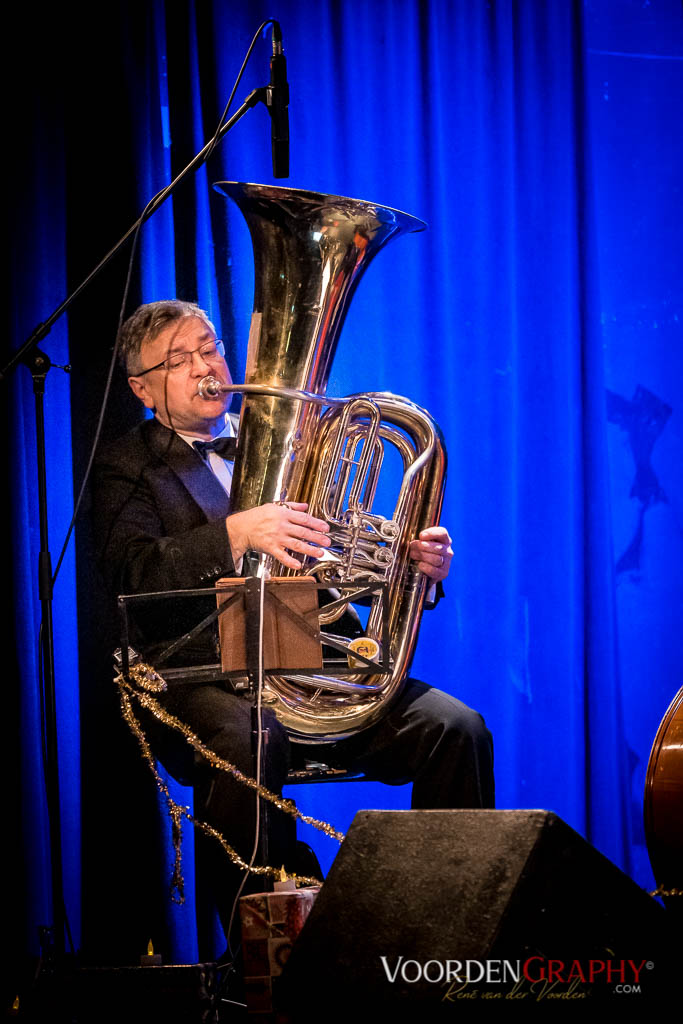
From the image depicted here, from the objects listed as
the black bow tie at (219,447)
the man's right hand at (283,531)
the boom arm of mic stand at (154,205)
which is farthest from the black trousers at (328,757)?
the boom arm of mic stand at (154,205)

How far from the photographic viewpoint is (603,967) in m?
1.34

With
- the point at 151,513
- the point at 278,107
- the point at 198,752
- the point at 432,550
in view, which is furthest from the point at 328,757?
the point at 278,107

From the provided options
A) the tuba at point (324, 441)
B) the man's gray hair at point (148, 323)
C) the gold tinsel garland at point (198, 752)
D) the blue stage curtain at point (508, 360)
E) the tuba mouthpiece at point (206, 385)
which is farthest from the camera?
the blue stage curtain at point (508, 360)

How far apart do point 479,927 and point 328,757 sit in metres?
1.05

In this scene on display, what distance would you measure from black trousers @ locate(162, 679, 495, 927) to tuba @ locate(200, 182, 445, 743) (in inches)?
3.1

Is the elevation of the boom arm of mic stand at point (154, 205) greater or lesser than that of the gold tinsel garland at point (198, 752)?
greater

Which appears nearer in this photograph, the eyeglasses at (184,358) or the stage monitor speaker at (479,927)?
the stage monitor speaker at (479,927)

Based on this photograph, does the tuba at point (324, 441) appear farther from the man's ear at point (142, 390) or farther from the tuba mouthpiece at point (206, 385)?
the man's ear at point (142, 390)

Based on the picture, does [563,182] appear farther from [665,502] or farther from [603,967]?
[603,967]

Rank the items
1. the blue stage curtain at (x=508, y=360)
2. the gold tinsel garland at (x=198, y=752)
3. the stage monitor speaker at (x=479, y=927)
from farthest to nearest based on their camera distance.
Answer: the blue stage curtain at (x=508, y=360) < the gold tinsel garland at (x=198, y=752) < the stage monitor speaker at (x=479, y=927)

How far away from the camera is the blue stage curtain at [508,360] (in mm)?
3215

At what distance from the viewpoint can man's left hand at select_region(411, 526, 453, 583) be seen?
2328 millimetres

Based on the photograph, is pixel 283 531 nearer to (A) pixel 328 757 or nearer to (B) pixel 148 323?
(A) pixel 328 757

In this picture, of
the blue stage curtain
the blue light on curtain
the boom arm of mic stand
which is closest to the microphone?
the boom arm of mic stand
